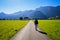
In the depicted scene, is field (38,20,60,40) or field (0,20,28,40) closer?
field (38,20,60,40)

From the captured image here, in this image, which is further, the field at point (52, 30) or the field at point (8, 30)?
the field at point (8, 30)

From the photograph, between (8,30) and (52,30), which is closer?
(52,30)
